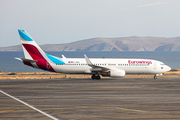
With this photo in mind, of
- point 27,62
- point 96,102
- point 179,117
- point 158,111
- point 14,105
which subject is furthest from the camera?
point 27,62

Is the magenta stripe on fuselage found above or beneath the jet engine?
above

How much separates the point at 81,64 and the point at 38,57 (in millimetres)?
7581

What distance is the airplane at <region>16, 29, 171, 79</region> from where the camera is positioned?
147 ft

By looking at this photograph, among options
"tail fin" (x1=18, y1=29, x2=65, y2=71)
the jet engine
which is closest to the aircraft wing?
the jet engine

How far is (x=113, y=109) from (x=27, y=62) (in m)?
28.5

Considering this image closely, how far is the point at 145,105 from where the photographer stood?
20.5m

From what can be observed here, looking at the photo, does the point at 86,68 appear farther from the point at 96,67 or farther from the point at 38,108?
the point at 38,108

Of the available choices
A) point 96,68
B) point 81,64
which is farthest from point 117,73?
point 81,64

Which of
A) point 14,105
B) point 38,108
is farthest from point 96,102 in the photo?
point 14,105

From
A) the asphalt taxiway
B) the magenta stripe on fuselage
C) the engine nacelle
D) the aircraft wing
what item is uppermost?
the magenta stripe on fuselage

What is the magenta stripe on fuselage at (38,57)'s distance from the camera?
4481 centimetres

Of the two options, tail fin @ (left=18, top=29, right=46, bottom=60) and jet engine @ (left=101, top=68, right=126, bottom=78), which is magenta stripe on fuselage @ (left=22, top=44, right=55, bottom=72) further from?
Answer: jet engine @ (left=101, top=68, right=126, bottom=78)

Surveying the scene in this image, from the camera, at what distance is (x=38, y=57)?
45.3m

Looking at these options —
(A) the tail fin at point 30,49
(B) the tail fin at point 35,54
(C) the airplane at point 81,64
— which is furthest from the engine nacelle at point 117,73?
(A) the tail fin at point 30,49
